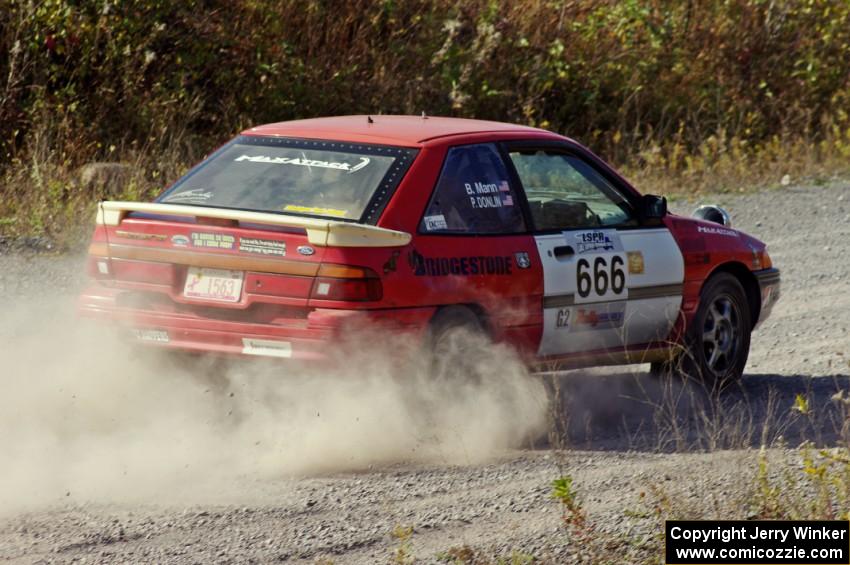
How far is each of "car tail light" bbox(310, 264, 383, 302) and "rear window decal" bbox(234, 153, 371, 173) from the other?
2.43ft

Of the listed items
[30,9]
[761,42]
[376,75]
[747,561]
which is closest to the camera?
[747,561]

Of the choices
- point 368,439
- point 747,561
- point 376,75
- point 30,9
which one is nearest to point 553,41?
point 376,75

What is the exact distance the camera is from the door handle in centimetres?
730

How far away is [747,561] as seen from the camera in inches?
196

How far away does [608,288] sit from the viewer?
24.8ft

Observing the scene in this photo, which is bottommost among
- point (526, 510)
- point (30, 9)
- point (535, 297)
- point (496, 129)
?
point (526, 510)

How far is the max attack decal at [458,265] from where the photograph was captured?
6570 mm

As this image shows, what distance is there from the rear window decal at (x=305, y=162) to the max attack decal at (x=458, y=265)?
61 cm

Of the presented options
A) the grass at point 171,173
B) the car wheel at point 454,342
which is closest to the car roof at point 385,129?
the car wheel at point 454,342

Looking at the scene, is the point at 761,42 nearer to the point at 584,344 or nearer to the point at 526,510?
the point at 584,344

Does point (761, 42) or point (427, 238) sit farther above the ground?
point (761, 42)

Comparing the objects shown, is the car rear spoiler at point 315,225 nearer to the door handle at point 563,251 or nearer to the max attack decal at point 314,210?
the max attack decal at point 314,210

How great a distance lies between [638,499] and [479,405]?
130cm

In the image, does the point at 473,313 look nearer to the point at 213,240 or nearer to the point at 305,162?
the point at 305,162
